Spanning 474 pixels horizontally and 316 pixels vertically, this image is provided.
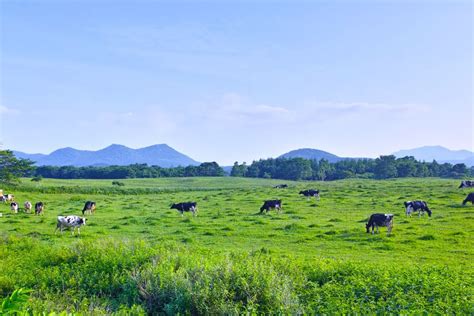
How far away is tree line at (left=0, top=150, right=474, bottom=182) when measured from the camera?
356ft

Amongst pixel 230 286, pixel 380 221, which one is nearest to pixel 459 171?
pixel 380 221

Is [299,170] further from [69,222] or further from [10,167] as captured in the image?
[69,222]

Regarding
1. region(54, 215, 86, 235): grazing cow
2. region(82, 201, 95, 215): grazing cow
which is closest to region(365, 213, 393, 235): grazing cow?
region(54, 215, 86, 235): grazing cow

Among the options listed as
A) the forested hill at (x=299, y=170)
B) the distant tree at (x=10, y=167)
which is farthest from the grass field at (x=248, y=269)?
A: the forested hill at (x=299, y=170)

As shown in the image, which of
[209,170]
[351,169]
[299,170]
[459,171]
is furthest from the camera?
[209,170]

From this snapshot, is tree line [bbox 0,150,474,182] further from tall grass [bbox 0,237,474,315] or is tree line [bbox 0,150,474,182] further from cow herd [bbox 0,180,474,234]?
tall grass [bbox 0,237,474,315]

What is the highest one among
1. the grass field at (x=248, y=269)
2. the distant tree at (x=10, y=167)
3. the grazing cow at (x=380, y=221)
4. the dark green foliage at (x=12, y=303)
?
the distant tree at (x=10, y=167)

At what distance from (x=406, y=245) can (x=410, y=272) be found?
7663 millimetres

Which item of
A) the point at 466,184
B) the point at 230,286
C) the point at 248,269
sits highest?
the point at 466,184

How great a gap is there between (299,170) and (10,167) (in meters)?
80.8

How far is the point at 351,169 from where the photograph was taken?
12188cm

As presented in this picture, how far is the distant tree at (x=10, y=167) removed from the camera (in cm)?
5625

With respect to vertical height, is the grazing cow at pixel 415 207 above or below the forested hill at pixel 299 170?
below

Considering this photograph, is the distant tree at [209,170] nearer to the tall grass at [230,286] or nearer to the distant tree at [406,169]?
the distant tree at [406,169]
